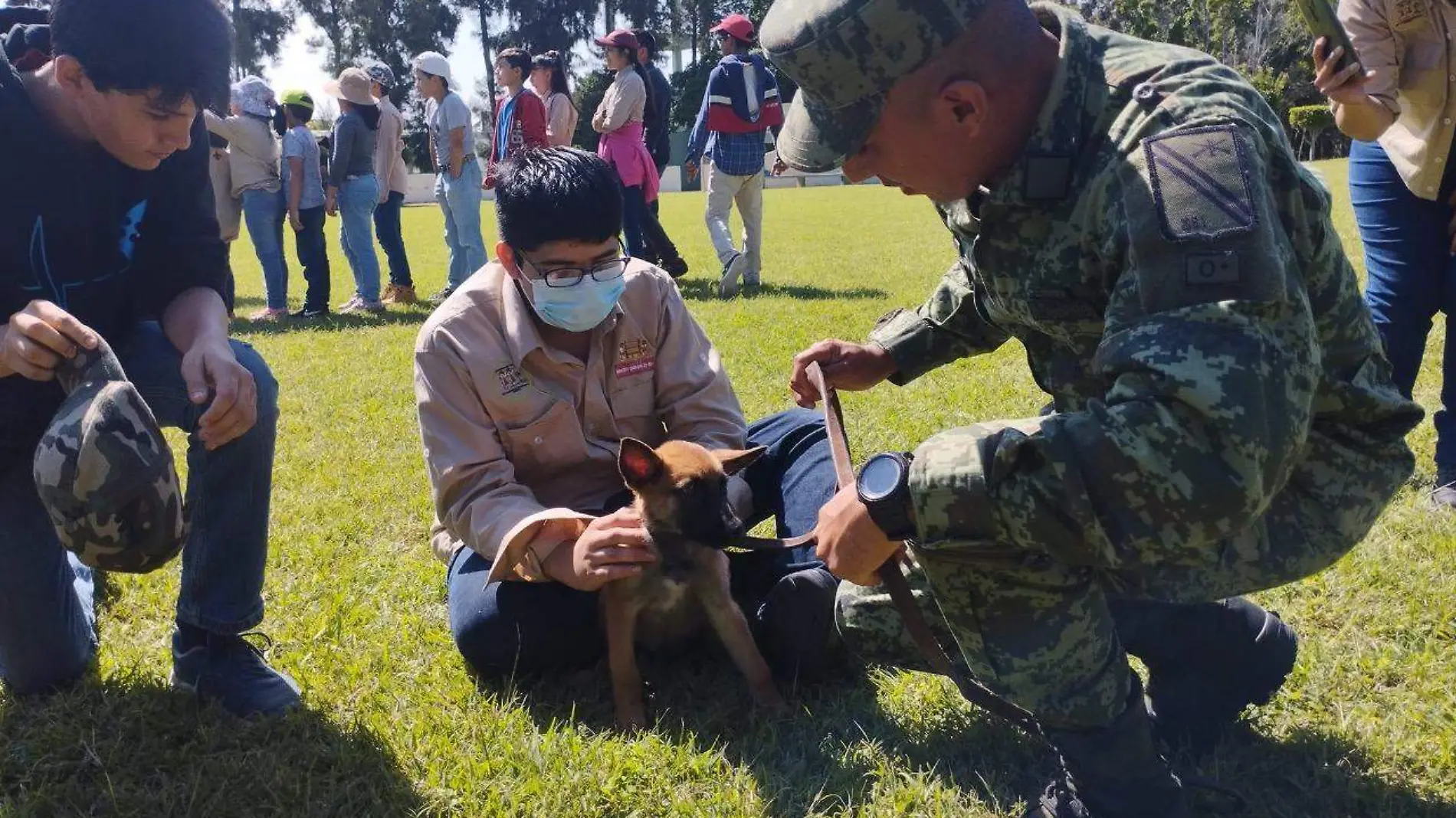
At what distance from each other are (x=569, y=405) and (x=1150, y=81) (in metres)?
1.95

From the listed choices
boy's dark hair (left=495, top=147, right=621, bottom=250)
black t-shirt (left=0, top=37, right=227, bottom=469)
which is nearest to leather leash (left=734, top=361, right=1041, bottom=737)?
boy's dark hair (left=495, top=147, right=621, bottom=250)

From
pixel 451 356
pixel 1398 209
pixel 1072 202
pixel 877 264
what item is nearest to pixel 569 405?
pixel 451 356

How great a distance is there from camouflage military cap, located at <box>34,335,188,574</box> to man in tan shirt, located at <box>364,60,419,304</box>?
31.7ft

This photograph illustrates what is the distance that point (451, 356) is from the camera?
317cm

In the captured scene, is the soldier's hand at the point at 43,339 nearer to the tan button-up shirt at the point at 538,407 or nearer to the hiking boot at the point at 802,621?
the tan button-up shirt at the point at 538,407

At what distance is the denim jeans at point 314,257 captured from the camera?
1098cm

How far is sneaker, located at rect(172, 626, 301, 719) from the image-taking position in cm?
305

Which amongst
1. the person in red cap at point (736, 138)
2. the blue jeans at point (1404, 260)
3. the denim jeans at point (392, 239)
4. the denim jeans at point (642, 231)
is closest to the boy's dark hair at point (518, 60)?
the denim jeans at point (642, 231)

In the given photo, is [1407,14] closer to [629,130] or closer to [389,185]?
[629,130]

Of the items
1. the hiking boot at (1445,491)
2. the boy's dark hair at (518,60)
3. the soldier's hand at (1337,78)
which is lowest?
the hiking boot at (1445,491)

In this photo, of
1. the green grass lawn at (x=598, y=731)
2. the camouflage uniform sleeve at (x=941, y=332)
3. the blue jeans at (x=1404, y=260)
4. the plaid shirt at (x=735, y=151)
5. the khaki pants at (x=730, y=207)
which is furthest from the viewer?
the khaki pants at (x=730, y=207)

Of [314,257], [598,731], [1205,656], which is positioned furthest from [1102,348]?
[314,257]

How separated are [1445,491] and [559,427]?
134 inches

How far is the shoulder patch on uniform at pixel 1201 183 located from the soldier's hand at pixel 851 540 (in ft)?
2.44
